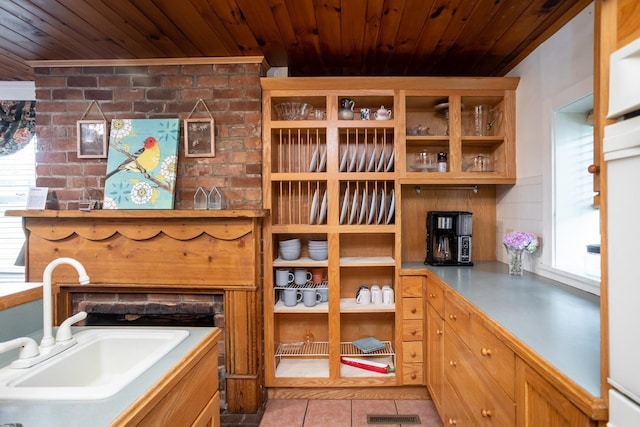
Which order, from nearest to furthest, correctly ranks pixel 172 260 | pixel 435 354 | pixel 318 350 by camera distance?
pixel 435 354, pixel 172 260, pixel 318 350

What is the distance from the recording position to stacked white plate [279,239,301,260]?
7.17 ft

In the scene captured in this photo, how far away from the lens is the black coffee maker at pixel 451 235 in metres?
2.14

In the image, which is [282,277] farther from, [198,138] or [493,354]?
[493,354]

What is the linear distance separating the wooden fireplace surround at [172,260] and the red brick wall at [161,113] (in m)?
0.23

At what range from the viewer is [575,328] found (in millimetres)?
1062

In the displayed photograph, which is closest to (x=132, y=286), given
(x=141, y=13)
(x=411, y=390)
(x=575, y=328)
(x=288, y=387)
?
(x=288, y=387)

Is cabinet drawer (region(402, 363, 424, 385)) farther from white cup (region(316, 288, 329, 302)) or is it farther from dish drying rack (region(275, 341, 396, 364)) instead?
white cup (region(316, 288, 329, 302))

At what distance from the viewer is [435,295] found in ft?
6.10

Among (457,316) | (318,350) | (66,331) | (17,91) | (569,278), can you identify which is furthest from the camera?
(17,91)

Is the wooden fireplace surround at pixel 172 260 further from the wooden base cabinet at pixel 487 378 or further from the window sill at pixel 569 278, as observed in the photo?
the window sill at pixel 569 278

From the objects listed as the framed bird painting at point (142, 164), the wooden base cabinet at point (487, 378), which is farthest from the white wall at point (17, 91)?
the wooden base cabinet at point (487, 378)

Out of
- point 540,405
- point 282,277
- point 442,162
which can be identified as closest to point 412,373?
point 282,277

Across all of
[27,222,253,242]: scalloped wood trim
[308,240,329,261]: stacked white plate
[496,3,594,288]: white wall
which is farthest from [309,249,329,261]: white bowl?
[496,3,594,288]: white wall

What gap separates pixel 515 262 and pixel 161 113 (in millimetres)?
2501
